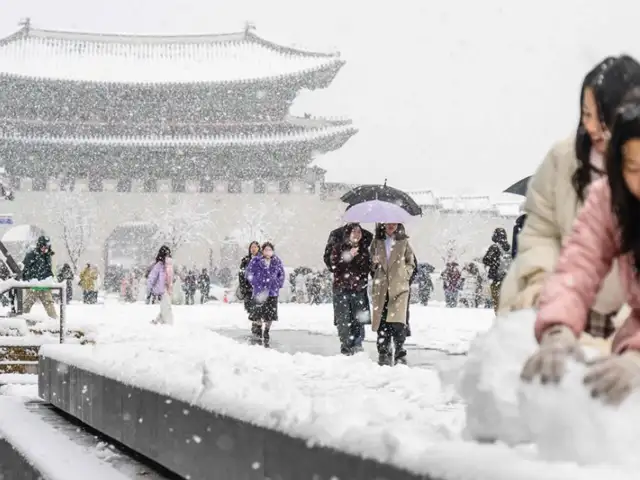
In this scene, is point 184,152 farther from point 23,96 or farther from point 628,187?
point 628,187

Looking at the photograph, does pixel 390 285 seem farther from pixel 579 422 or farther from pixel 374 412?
pixel 579 422

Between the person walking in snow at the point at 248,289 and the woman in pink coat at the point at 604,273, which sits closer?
the woman in pink coat at the point at 604,273

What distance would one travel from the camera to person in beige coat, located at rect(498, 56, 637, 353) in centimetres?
182

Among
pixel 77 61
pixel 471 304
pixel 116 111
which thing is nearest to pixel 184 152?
pixel 116 111

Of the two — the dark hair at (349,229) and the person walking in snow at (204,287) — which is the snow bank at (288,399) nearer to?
the dark hair at (349,229)

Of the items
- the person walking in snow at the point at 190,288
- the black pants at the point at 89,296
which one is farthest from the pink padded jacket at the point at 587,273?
the person walking in snow at the point at 190,288

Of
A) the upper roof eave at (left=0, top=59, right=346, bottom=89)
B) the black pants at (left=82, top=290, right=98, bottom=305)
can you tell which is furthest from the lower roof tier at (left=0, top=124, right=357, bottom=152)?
the black pants at (left=82, top=290, right=98, bottom=305)

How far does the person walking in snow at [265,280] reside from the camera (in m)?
13.4

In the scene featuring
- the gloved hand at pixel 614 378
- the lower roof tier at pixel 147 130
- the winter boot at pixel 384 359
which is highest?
the lower roof tier at pixel 147 130

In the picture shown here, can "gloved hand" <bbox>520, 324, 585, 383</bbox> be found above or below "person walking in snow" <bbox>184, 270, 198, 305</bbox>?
above

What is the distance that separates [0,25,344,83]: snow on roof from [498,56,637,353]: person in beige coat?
124ft

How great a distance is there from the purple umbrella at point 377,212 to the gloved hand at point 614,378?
30.2ft

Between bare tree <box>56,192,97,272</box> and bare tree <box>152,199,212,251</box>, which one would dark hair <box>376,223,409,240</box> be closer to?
bare tree <box>152,199,212,251</box>

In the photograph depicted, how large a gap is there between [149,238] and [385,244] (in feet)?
112
